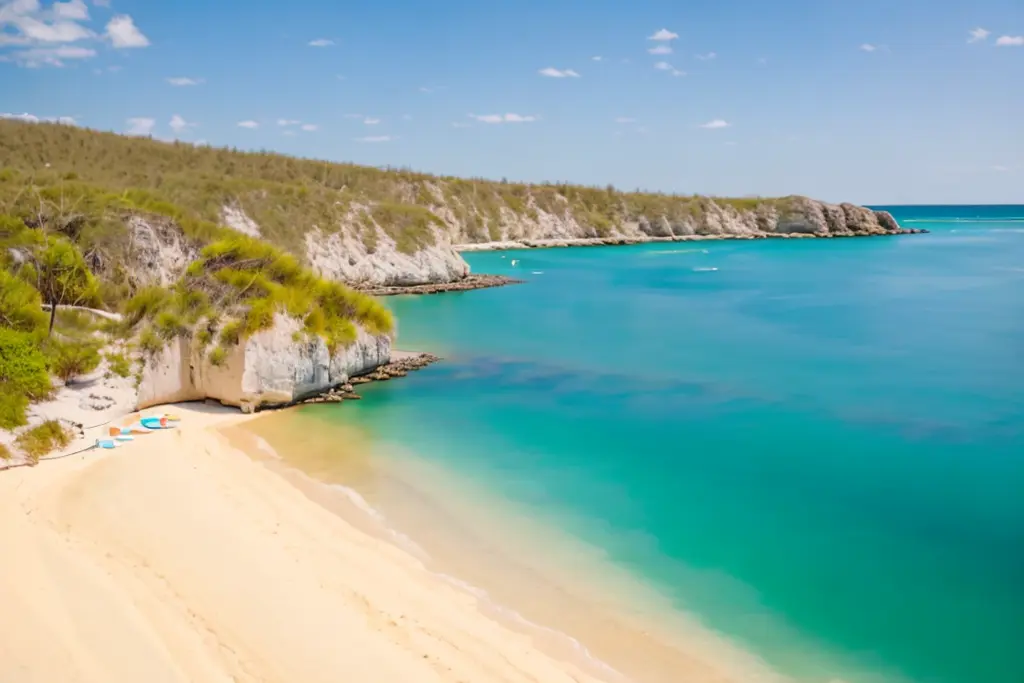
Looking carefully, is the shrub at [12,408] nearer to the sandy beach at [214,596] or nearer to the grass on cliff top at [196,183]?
the sandy beach at [214,596]

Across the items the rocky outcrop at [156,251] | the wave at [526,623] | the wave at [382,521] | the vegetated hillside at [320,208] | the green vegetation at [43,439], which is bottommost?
the wave at [526,623]

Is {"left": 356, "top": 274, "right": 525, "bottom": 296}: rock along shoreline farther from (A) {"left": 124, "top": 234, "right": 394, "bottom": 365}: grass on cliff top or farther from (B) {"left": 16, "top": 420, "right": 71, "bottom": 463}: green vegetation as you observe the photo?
(B) {"left": 16, "top": 420, "right": 71, "bottom": 463}: green vegetation

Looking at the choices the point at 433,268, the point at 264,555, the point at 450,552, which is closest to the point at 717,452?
the point at 450,552

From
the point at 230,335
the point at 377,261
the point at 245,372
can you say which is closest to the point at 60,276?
the point at 230,335

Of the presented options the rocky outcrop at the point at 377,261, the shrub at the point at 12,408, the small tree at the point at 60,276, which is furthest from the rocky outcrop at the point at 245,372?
the rocky outcrop at the point at 377,261

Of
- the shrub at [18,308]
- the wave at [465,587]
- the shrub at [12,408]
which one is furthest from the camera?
the shrub at [18,308]

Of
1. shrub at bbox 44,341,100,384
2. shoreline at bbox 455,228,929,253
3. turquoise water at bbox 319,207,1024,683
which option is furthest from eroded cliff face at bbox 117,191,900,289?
turquoise water at bbox 319,207,1024,683

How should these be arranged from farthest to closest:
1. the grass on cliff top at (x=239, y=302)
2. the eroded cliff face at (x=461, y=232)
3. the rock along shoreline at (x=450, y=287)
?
the rock along shoreline at (x=450, y=287)
the eroded cliff face at (x=461, y=232)
the grass on cliff top at (x=239, y=302)
